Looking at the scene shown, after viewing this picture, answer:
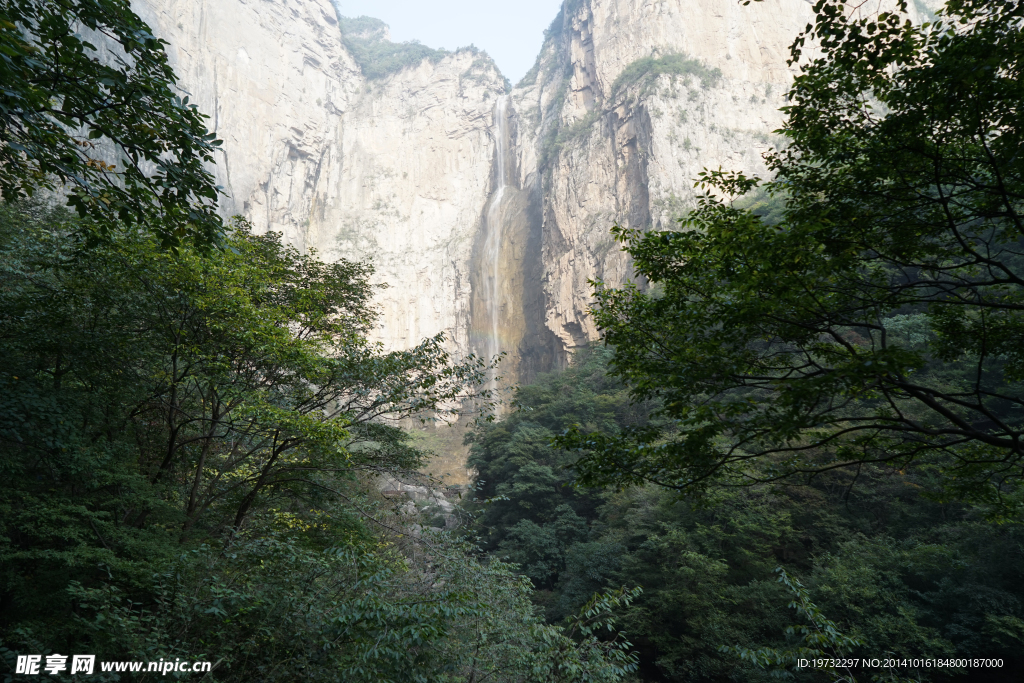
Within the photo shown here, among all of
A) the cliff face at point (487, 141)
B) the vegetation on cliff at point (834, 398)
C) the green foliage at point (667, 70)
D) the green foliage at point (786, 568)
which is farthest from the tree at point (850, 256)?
the green foliage at point (667, 70)

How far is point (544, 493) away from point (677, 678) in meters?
8.52

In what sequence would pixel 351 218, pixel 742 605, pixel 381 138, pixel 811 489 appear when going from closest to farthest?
pixel 742 605, pixel 811 489, pixel 351 218, pixel 381 138

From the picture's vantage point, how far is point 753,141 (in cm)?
3341

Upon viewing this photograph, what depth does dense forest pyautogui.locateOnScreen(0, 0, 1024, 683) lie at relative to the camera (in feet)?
11.0

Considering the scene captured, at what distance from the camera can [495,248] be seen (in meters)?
44.2

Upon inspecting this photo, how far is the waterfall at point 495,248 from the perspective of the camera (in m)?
41.7

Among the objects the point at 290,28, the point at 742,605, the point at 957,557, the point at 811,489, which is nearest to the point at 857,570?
the point at 957,557

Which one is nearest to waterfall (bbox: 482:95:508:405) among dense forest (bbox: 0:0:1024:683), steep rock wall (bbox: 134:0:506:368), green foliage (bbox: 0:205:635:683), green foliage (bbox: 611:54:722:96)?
steep rock wall (bbox: 134:0:506:368)

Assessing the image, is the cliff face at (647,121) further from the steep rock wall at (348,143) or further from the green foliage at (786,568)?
the green foliage at (786,568)

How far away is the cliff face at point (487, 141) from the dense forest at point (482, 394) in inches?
957

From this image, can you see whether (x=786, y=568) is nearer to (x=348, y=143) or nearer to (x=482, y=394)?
(x=482, y=394)

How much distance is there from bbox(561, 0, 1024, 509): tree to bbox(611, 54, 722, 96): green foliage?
34.6 metres

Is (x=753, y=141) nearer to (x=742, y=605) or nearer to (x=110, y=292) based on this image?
(x=742, y=605)

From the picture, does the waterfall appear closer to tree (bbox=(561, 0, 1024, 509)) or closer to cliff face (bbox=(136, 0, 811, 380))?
cliff face (bbox=(136, 0, 811, 380))
